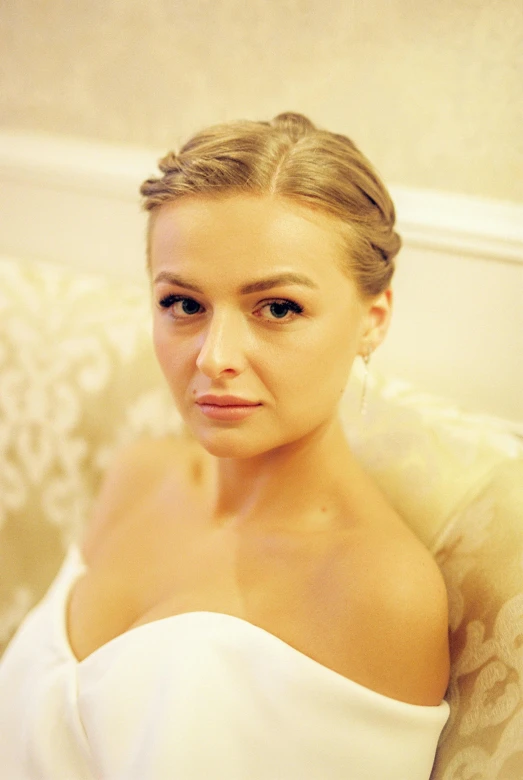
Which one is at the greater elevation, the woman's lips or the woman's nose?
the woman's nose

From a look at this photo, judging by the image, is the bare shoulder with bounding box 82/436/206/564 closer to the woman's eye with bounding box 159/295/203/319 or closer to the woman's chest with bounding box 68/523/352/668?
the woman's chest with bounding box 68/523/352/668

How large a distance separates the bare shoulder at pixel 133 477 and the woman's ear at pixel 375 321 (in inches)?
16.5

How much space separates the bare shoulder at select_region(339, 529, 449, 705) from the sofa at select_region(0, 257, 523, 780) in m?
0.09

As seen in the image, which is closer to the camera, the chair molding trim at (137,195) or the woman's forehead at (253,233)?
the woman's forehead at (253,233)

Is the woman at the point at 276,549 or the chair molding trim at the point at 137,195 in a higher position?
the chair molding trim at the point at 137,195

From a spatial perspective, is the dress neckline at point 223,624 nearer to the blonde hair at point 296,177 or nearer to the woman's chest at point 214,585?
the woman's chest at point 214,585

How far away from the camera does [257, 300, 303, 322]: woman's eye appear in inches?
35.1

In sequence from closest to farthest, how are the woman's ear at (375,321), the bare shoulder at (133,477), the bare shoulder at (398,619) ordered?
the bare shoulder at (398,619) < the woman's ear at (375,321) < the bare shoulder at (133,477)

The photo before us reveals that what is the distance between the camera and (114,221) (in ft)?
5.66

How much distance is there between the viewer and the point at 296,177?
89 centimetres

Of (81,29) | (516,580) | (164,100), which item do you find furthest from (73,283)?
(516,580)

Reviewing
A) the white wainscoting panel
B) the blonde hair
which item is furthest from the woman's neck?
the white wainscoting panel

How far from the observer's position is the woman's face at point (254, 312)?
2.86 feet

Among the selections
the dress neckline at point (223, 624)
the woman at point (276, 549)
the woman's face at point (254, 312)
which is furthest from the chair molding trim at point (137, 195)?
the dress neckline at point (223, 624)
